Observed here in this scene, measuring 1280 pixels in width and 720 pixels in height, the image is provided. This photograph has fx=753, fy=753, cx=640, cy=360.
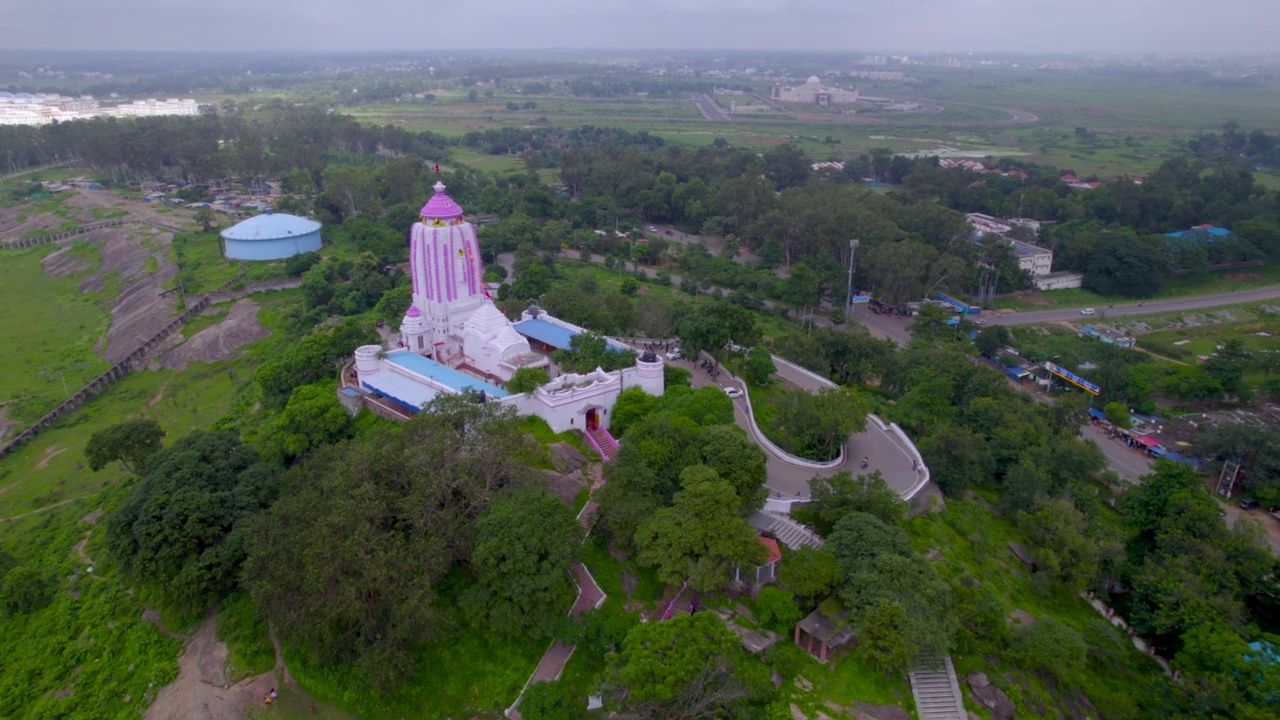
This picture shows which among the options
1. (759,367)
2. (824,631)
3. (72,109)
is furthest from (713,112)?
(824,631)

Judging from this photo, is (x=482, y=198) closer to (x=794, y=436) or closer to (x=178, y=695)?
(x=794, y=436)

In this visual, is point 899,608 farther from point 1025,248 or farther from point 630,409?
point 1025,248

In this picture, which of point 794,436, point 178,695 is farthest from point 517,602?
point 794,436

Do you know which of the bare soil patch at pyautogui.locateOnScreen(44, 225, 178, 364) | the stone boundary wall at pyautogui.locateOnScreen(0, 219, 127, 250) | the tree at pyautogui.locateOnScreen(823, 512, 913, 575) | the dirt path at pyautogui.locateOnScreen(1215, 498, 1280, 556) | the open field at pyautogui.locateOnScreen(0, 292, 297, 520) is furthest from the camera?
the stone boundary wall at pyautogui.locateOnScreen(0, 219, 127, 250)

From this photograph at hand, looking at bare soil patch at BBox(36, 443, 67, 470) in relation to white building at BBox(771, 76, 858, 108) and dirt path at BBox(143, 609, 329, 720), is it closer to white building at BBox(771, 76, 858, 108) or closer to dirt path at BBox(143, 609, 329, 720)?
dirt path at BBox(143, 609, 329, 720)

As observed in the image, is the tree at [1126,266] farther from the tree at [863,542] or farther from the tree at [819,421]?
the tree at [863,542]

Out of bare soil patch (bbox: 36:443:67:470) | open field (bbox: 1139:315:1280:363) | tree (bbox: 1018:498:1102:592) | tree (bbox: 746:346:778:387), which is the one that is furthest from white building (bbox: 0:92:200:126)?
tree (bbox: 1018:498:1102:592)

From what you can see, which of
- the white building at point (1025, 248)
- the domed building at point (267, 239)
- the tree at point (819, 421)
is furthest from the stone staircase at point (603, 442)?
the white building at point (1025, 248)
